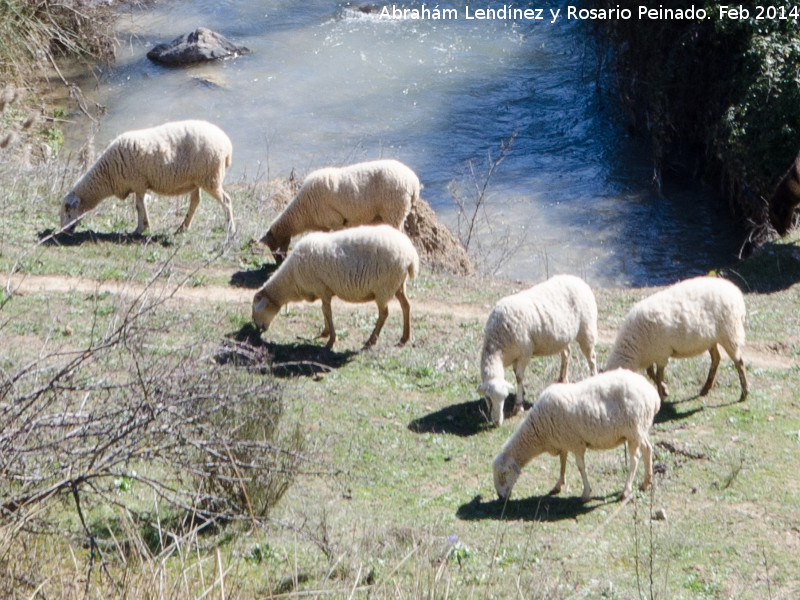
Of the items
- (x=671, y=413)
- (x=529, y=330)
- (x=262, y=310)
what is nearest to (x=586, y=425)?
(x=529, y=330)

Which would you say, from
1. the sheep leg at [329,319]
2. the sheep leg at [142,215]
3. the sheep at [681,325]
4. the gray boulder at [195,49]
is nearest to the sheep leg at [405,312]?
the sheep leg at [329,319]

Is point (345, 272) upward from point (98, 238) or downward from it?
upward

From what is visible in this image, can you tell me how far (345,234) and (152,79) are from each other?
17.7 metres

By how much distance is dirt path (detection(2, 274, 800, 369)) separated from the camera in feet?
42.0

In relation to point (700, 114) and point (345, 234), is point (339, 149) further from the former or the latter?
point (345, 234)

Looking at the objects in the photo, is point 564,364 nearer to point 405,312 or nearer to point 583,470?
point 405,312

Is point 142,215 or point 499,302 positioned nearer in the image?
point 499,302

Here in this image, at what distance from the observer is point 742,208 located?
70.1ft

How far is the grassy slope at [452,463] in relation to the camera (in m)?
7.27

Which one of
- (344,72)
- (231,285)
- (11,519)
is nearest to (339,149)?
(344,72)

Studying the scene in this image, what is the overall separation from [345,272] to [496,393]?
109 inches

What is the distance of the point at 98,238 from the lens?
15.2 metres

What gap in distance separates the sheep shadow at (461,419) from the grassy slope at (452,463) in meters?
0.03

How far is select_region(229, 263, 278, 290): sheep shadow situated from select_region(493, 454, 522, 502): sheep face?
6.09 meters
